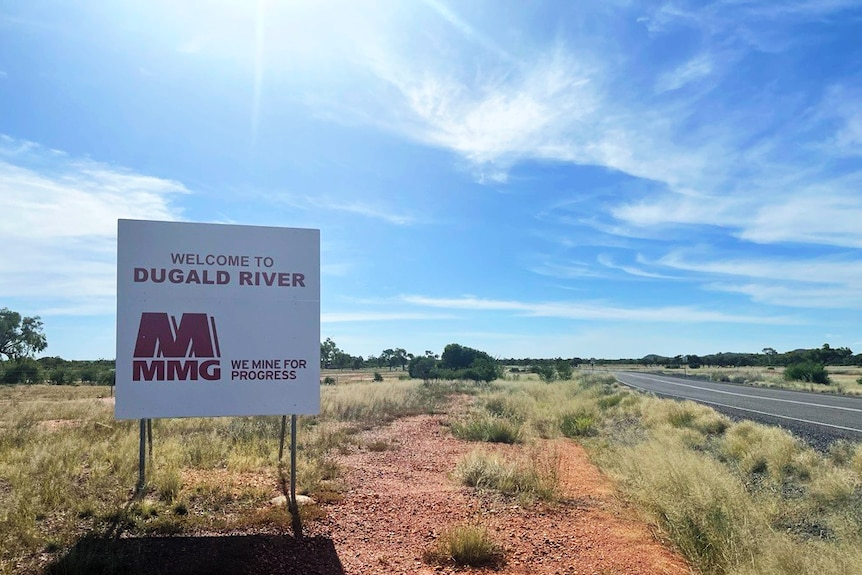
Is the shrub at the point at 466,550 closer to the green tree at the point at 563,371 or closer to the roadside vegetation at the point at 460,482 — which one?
the roadside vegetation at the point at 460,482

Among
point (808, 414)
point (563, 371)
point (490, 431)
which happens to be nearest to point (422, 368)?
point (563, 371)

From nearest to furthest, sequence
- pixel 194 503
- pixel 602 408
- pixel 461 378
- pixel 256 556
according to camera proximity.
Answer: pixel 256 556 < pixel 194 503 < pixel 602 408 < pixel 461 378

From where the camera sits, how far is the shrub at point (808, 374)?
44.1m

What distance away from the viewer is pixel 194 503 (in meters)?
7.33

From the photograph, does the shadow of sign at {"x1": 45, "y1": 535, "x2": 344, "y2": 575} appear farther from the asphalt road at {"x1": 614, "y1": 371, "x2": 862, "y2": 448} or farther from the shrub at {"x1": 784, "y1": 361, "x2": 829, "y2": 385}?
the shrub at {"x1": 784, "y1": 361, "x2": 829, "y2": 385}

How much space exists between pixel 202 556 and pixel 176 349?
2.87 m

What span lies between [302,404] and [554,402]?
A: 18567 millimetres

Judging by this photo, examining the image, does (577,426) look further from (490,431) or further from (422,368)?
(422,368)

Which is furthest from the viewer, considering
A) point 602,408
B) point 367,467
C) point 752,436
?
point 602,408

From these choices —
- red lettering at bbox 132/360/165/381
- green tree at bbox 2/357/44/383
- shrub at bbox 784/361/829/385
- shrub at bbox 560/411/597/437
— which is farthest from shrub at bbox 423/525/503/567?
shrub at bbox 784/361/829/385

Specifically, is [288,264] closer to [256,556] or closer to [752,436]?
[256,556]

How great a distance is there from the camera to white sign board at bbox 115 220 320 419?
7395 millimetres

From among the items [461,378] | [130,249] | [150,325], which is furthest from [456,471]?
[461,378]

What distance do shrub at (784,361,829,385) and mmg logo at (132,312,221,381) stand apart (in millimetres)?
48453
